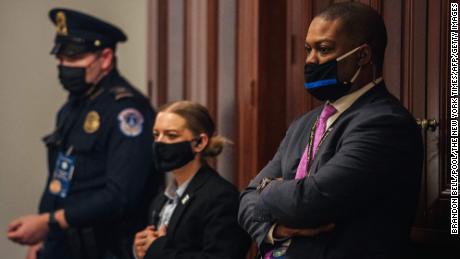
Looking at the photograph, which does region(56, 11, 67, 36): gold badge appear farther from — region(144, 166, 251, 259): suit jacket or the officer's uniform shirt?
region(144, 166, 251, 259): suit jacket

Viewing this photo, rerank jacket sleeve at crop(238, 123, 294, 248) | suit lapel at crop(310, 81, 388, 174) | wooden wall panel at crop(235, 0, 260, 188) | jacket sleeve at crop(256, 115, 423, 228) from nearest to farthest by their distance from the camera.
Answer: jacket sleeve at crop(256, 115, 423, 228)
suit lapel at crop(310, 81, 388, 174)
jacket sleeve at crop(238, 123, 294, 248)
wooden wall panel at crop(235, 0, 260, 188)

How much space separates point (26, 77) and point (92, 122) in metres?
1.54

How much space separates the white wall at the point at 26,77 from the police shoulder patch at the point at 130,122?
130cm

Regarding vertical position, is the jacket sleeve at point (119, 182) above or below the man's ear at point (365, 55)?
below

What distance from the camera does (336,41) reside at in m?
2.19

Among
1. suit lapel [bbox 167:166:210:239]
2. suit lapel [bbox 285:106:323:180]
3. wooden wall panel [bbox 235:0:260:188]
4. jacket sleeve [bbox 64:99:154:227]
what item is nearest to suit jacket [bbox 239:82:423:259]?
suit lapel [bbox 285:106:323:180]

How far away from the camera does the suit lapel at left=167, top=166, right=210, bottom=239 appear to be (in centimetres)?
288

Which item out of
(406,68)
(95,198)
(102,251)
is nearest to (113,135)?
(95,198)

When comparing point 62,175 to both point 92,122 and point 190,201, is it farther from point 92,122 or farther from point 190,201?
point 190,201

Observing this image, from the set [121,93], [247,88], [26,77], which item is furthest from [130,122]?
[26,77]

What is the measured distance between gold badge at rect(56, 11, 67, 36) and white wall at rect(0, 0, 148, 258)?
3.51 feet

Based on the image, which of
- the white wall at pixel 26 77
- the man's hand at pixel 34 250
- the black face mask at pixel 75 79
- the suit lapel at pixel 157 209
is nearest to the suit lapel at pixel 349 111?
the suit lapel at pixel 157 209

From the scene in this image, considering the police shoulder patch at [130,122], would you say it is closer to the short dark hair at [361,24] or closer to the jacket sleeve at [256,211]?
the jacket sleeve at [256,211]

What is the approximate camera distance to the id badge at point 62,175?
12.2 ft
